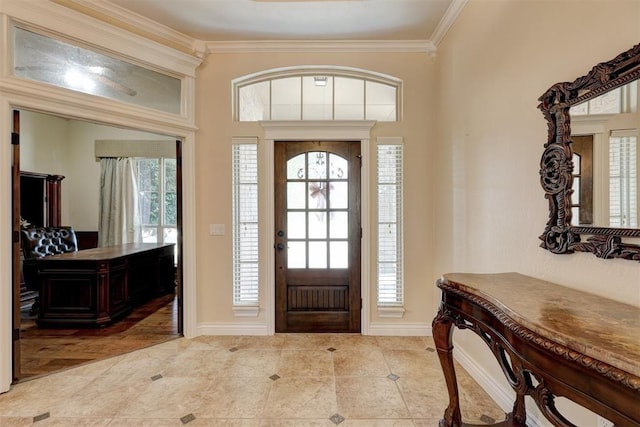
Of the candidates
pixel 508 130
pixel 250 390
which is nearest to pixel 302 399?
pixel 250 390

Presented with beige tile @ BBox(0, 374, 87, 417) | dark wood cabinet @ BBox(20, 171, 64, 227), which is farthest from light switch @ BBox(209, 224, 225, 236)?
dark wood cabinet @ BBox(20, 171, 64, 227)

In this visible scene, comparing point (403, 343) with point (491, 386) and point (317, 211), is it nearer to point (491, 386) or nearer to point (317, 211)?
point (491, 386)

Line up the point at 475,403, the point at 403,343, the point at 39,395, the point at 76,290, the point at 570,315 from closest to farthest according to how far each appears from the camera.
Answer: the point at 570,315, the point at 475,403, the point at 39,395, the point at 403,343, the point at 76,290

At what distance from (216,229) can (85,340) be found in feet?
5.90

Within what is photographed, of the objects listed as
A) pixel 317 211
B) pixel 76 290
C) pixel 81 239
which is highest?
pixel 317 211

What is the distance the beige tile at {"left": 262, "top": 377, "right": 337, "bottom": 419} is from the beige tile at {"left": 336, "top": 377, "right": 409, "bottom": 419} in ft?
0.24

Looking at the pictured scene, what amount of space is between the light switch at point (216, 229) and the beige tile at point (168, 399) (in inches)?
55.9

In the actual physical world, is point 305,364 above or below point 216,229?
below

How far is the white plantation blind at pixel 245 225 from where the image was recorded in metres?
3.24

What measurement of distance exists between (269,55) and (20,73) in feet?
6.97

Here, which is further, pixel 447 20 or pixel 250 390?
pixel 447 20

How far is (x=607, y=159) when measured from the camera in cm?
129

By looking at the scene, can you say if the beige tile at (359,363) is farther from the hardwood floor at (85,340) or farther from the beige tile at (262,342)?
the hardwood floor at (85,340)

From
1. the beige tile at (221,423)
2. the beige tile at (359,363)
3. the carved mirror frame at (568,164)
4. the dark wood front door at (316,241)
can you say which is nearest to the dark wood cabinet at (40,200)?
the dark wood front door at (316,241)
